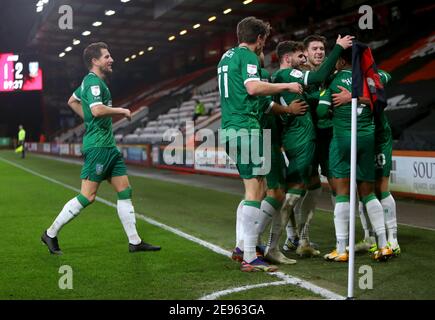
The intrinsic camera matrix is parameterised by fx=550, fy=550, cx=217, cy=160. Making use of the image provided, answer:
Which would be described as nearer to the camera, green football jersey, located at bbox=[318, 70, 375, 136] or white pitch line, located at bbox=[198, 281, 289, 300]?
white pitch line, located at bbox=[198, 281, 289, 300]

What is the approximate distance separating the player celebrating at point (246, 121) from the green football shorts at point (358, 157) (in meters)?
0.94

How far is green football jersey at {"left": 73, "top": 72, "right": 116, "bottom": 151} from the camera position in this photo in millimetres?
5867

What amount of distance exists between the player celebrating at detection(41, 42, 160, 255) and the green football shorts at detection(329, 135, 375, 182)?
2.24 metres

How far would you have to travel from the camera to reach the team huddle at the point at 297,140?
5.18m

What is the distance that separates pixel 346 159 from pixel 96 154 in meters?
2.66

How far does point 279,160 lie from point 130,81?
4642 cm

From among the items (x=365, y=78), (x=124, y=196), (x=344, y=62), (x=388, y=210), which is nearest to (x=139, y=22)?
(x=124, y=196)

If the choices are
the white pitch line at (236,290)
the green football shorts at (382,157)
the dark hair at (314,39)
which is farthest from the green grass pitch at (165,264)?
the dark hair at (314,39)

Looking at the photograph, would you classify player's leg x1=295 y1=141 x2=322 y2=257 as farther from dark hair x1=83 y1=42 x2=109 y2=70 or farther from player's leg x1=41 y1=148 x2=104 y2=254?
dark hair x1=83 y1=42 x2=109 y2=70

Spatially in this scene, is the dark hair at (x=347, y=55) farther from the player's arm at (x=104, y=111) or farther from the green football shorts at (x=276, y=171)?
the player's arm at (x=104, y=111)

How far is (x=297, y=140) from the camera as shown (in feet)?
18.7

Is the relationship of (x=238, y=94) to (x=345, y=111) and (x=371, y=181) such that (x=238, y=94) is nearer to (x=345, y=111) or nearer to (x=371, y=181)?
(x=345, y=111)

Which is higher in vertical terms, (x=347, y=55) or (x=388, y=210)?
(x=347, y=55)

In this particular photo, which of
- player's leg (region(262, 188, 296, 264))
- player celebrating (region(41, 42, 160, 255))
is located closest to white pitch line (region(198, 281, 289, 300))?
player's leg (region(262, 188, 296, 264))
